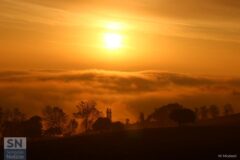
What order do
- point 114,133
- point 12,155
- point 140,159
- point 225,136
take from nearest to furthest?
1. point 12,155
2. point 140,159
3. point 225,136
4. point 114,133

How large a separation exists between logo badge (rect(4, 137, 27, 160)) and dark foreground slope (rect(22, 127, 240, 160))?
1134 cm

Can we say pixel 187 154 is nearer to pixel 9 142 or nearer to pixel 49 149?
pixel 49 149

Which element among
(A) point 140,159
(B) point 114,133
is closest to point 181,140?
(B) point 114,133

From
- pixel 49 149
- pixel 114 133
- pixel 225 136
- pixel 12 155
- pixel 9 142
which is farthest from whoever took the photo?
pixel 114 133

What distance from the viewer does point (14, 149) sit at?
53219mm

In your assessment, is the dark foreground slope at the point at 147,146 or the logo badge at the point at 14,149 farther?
the dark foreground slope at the point at 147,146

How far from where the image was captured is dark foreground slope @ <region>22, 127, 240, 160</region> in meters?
70.0

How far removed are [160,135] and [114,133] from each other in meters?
5.89

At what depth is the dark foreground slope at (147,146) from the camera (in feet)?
230

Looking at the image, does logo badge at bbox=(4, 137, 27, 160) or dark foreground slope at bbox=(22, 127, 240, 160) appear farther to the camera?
dark foreground slope at bbox=(22, 127, 240, 160)

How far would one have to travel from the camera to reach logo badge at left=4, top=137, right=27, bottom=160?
1997 inches

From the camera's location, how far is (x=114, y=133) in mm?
86375

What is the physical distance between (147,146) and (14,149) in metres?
28.2

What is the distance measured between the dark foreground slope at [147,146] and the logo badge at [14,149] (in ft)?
37.2
